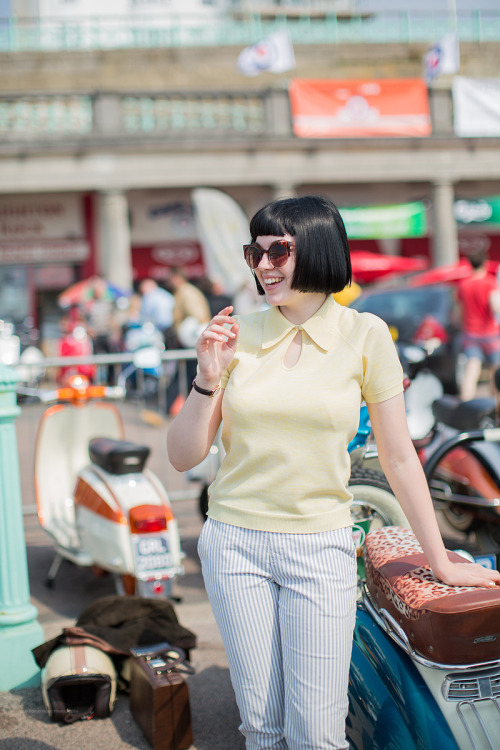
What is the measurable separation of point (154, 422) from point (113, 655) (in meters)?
4.50

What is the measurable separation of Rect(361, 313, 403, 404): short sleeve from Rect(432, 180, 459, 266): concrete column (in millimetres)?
20710

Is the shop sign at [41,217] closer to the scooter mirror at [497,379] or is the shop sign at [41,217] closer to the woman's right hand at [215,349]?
the scooter mirror at [497,379]

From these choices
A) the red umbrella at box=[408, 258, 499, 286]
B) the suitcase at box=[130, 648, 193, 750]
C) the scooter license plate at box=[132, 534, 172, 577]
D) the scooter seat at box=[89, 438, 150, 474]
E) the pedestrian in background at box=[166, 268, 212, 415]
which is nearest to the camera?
the suitcase at box=[130, 648, 193, 750]

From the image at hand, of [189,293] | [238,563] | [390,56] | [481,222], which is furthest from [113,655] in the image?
[390,56]

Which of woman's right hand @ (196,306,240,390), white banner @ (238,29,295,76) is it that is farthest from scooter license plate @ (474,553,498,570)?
white banner @ (238,29,295,76)

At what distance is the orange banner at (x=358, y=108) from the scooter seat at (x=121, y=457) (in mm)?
16526

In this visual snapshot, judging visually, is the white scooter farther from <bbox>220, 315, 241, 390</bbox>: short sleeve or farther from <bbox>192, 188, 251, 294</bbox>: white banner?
<bbox>192, 188, 251, 294</bbox>: white banner

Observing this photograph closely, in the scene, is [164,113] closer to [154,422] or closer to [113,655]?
[154,422]

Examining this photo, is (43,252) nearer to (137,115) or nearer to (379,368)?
(137,115)

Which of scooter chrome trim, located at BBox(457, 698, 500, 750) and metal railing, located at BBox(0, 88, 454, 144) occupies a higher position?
metal railing, located at BBox(0, 88, 454, 144)

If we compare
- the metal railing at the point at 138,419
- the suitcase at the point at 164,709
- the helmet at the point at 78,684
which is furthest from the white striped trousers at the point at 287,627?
the metal railing at the point at 138,419

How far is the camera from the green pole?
3.33 meters

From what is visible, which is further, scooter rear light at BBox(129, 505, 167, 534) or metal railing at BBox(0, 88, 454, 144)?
metal railing at BBox(0, 88, 454, 144)

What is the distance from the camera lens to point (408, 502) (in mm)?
1984
